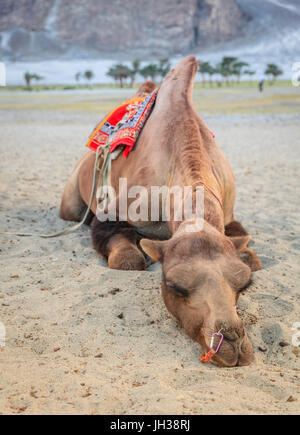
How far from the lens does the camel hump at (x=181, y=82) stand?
4358 millimetres

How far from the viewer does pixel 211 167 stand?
3.71 meters

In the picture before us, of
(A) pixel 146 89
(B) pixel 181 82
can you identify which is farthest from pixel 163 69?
(B) pixel 181 82

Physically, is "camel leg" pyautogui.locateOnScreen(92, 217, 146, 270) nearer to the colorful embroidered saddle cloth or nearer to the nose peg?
the colorful embroidered saddle cloth

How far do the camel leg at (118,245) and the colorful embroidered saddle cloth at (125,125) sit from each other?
0.77m

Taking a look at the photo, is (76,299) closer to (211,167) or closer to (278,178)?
(211,167)

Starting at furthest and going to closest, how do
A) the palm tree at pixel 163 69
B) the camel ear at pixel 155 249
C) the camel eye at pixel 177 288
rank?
1. the palm tree at pixel 163 69
2. the camel ear at pixel 155 249
3. the camel eye at pixel 177 288

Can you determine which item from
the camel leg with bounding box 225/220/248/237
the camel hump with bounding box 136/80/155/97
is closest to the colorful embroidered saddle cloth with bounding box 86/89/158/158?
the camel hump with bounding box 136/80/155/97

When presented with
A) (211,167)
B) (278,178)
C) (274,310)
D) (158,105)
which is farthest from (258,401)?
(278,178)

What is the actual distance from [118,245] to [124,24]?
19515 cm

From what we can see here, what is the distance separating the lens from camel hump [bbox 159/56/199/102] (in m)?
4.36

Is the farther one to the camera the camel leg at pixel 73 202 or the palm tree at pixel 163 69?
the palm tree at pixel 163 69

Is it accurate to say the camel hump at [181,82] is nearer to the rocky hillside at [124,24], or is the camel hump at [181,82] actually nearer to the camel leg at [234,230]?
the camel leg at [234,230]

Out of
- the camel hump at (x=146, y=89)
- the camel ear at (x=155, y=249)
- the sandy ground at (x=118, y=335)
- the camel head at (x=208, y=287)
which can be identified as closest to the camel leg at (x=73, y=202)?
the sandy ground at (x=118, y=335)

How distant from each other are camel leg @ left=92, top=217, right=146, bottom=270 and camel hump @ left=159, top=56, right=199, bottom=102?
135 centimetres
